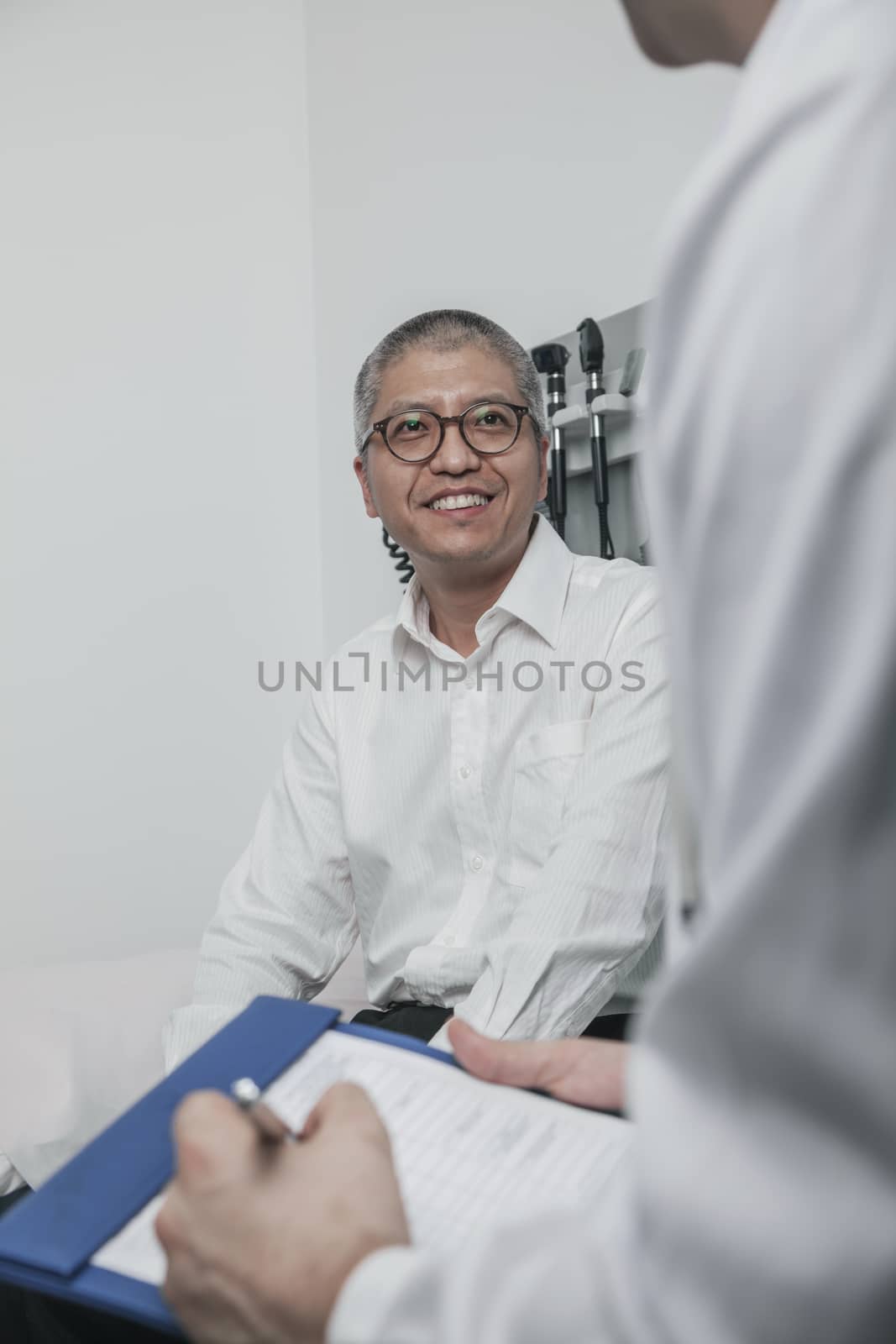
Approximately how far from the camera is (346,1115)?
55cm

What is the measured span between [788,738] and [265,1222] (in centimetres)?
31

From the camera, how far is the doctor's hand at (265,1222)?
0.47 meters

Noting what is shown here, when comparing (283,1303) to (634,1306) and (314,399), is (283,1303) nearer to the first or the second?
(634,1306)

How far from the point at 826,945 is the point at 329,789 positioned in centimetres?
126

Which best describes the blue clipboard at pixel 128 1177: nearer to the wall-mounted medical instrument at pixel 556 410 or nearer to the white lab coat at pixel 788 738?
the white lab coat at pixel 788 738

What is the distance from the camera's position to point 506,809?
145 centimetres

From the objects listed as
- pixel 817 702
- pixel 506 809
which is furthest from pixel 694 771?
pixel 506 809

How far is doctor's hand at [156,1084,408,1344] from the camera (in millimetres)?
466

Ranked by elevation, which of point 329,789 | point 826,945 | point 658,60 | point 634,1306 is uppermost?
point 658,60

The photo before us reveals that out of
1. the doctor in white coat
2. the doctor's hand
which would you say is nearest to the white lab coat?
the doctor in white coat

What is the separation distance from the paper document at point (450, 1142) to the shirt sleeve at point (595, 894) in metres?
0.44

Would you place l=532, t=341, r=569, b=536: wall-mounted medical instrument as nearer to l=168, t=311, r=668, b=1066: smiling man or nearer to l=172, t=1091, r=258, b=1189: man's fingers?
l=168, t=311, r=668, b=1066: smiling man

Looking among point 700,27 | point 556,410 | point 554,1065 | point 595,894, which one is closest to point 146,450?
point 556,410

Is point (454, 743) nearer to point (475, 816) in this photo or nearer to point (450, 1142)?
point (475, 816)
